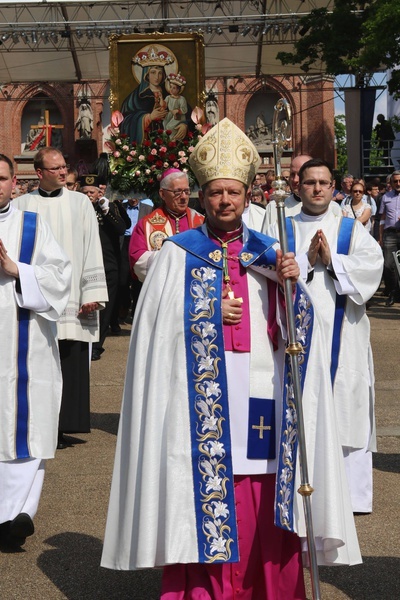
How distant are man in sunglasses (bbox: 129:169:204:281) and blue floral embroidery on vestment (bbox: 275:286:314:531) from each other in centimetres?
376

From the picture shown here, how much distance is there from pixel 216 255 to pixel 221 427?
28.9 inches

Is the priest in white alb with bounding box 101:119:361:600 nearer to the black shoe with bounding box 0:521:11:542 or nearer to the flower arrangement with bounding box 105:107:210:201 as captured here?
the black shoe with bounding box 0:521:11:542

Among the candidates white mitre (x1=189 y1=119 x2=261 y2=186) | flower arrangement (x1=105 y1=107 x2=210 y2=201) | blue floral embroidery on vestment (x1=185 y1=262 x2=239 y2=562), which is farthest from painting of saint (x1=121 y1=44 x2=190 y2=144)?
blue floral embroidery on vestment (x1=185 y1=262 x2=239 y2=562)

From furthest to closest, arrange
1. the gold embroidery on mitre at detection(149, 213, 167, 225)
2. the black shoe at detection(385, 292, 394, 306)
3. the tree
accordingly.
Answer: the tree → the black shoe at detection(385, 292, 394, 306) → the gold embroidery on mitre at detection(149, 213, 167, 225)

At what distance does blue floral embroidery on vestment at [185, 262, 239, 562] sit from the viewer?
4543mm

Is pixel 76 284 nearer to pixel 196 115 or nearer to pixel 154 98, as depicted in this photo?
pixel 196 115

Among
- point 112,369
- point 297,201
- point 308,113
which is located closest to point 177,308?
point 297,201

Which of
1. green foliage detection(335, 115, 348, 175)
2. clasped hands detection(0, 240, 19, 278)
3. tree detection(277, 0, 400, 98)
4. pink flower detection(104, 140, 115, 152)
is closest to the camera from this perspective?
clasped hands detection(0, 240, 19, 278)

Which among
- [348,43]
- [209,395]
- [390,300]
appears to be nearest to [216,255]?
[209,395]

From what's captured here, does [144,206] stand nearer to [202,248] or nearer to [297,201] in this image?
[297,201]

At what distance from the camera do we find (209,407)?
4.62 meters

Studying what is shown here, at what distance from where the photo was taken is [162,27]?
29.8m

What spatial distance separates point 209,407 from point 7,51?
2830 centimetres

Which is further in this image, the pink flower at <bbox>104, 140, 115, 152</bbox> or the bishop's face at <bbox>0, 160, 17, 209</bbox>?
the pink flower at <bbox>104, 140, 115, 152</bbox>
